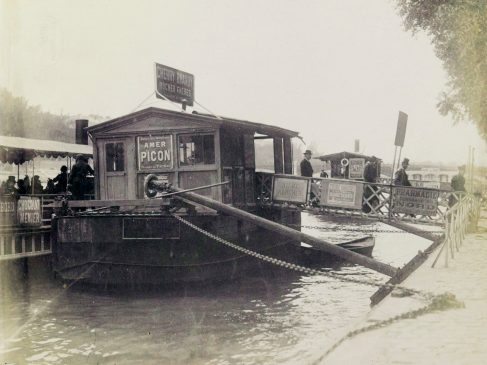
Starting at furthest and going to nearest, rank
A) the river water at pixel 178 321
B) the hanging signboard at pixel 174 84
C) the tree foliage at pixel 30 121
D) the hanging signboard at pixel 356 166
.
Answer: the tree foliage at pixel 30 121 < the hanging signboard at pixel 356 166 < the hanging signboard at pixel 174 84 < the river water at pixel 178 321

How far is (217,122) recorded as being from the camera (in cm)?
1288

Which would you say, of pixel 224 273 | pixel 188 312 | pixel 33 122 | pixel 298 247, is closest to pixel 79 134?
pixel 298 247

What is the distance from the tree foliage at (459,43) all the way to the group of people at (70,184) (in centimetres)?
1248

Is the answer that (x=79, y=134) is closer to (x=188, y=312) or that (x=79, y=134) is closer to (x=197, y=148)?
(x=197, y=148)

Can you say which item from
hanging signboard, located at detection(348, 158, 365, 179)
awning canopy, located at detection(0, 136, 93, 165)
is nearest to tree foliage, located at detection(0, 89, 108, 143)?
awning canopy, located at detection(0, 136, 93, 165)

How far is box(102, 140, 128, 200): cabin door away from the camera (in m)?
13.9

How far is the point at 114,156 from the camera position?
553 inches

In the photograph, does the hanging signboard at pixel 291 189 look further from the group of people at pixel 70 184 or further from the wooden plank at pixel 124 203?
the group of people at pixel 70 184

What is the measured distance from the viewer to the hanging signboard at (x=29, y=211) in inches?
602

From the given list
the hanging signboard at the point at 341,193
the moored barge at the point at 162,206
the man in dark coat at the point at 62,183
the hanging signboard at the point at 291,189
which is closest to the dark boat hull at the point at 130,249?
the moored barge at the point at 162,206

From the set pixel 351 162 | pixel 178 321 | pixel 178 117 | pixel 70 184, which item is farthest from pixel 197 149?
pixel 351 162

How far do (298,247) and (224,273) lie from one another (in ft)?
17.7

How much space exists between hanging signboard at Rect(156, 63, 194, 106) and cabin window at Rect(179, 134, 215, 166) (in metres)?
2.32

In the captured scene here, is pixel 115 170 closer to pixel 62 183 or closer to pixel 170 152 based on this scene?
pixel 170 152
